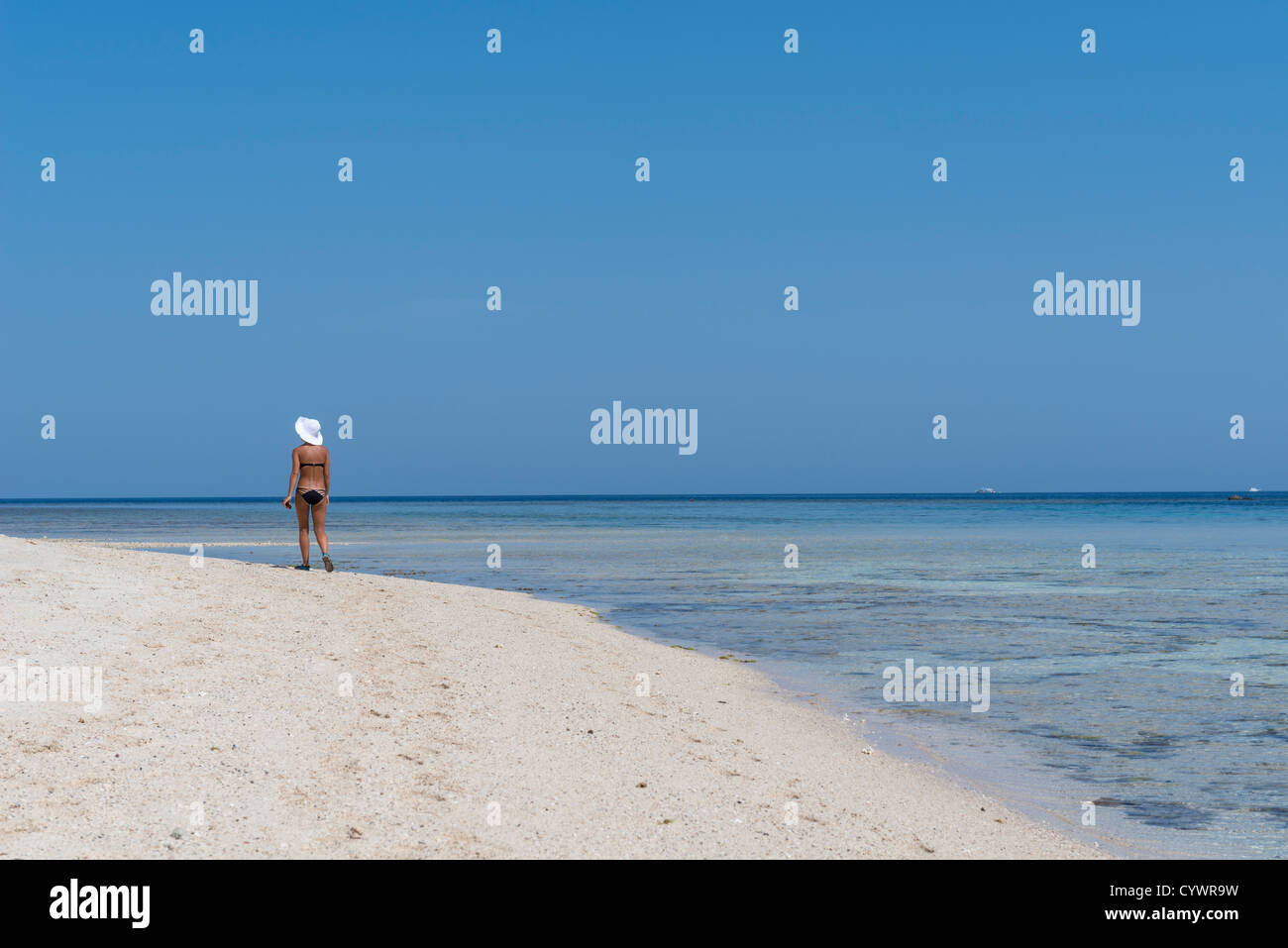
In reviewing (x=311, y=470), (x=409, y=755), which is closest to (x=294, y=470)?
(x=311, y=470)

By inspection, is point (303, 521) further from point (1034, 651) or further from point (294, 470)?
point (1034, 651)

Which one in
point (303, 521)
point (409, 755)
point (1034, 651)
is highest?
point (303, 521)

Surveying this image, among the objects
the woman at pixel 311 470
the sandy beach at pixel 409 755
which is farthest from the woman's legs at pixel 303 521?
the sandy beach at pixel 409 755

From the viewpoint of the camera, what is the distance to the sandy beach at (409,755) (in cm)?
562

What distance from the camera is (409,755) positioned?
714 centimetres

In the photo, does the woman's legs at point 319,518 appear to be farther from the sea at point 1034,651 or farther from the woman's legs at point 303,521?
the sea at point 1034,651

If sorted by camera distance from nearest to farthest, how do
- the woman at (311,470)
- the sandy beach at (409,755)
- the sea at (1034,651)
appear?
1. the sandy beach at (409,755)
2. the sea at (1034,651)
3. the woman at (311,470)

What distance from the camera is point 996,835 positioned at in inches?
263

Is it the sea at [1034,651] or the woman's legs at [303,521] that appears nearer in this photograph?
the sea at [1034,651]

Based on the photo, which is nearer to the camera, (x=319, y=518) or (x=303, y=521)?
(x=319, y=518)
